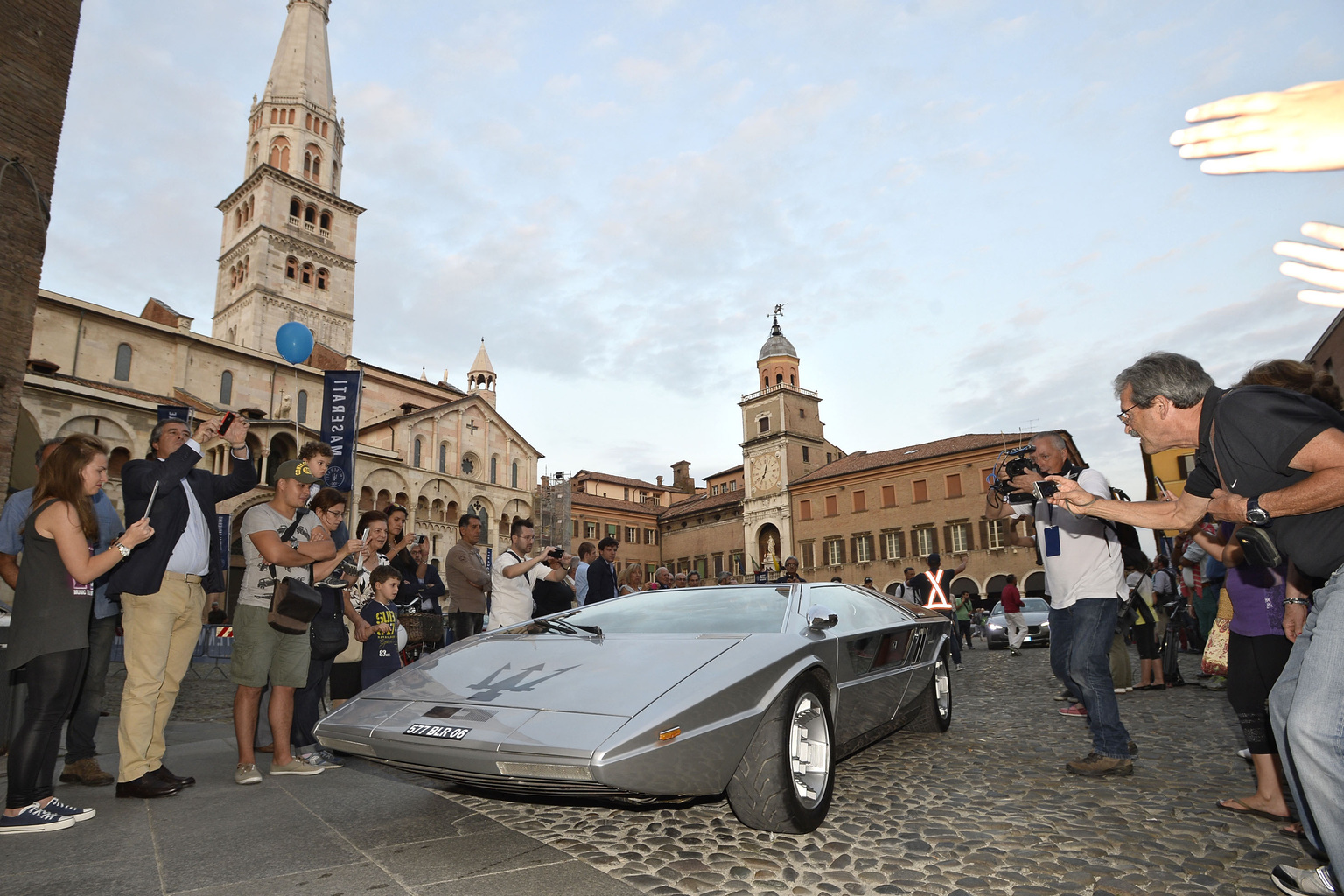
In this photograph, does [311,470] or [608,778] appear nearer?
[608,778]

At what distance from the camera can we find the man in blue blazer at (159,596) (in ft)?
11.6

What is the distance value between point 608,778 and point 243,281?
56.3m

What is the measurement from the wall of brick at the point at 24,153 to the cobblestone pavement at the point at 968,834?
742cm

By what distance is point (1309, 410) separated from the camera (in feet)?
6.63

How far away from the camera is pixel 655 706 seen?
261 centimetres

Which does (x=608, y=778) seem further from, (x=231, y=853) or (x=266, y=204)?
(x=266, y=204)

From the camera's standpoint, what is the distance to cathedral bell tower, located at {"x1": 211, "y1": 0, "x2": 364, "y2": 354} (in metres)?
47.7

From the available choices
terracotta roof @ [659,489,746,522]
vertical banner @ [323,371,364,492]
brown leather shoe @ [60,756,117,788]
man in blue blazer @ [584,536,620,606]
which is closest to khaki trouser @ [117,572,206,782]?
brown leather shoe @ [60,756,117,788]

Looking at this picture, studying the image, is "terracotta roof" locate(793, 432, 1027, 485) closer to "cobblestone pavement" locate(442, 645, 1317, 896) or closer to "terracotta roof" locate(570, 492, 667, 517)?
"terracotta roof" locate(570, 492, 667, 517)

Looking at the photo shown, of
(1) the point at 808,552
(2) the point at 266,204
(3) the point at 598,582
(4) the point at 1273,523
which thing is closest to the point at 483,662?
(4) the point at 1273,523

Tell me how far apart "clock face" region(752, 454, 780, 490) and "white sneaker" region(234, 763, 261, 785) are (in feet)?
168

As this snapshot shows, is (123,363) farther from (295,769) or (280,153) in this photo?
(295,769)

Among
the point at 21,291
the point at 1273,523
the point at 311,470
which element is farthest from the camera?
the point at 21,291

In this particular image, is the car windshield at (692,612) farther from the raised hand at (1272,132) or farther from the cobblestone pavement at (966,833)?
the raised hand at (1272,132)
